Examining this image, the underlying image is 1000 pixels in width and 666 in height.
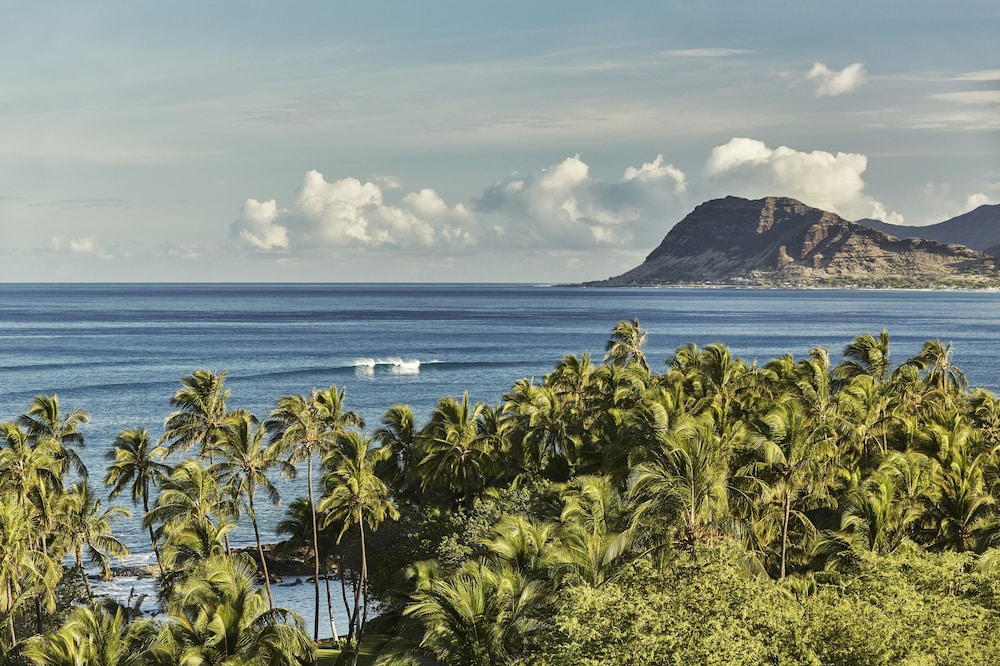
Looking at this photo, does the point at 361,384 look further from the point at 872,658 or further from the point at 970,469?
the point at 872,658

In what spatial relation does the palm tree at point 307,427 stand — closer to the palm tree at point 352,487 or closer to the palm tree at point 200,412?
the palm tree at point 352,487

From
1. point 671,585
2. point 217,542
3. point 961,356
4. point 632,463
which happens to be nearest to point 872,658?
point 671,585

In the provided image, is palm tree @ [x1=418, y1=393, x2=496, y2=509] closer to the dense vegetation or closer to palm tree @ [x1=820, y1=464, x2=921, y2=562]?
the dense vegetation

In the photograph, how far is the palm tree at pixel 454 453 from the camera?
159 feet

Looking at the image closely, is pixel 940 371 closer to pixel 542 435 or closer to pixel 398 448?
pixel 542 435

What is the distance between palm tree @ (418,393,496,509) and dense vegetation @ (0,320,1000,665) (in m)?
0.14

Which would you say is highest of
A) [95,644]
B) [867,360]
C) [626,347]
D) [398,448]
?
[626,347]

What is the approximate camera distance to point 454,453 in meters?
48.5

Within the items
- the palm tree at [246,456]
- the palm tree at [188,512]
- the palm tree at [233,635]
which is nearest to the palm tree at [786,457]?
the palm tree at [233,635]

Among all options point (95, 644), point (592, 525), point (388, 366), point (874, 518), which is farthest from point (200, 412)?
point (388, 366)

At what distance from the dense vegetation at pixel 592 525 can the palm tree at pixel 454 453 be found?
0.14 meters

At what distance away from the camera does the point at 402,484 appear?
52562mm

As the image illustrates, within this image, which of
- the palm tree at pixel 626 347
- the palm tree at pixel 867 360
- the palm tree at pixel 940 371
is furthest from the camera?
the palm tree at pixel 626 347

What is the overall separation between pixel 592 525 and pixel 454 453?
15.4 meters
